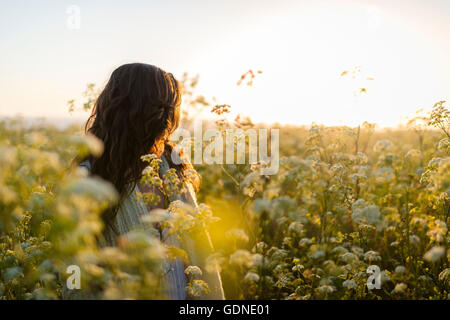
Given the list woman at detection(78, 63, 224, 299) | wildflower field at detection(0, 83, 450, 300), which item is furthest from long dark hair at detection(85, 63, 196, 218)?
wildflower field at detection(0, 83, 450, 300)

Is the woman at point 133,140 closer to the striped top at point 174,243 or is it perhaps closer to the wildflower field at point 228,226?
the striped top at point 174,243

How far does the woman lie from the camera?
2256 millimetres

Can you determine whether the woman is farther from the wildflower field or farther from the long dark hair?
the wildflower field

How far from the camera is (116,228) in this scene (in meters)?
2.25

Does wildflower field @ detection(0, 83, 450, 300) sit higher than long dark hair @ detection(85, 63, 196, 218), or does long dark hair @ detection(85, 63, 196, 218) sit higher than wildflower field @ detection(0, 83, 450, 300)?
long dark hair @ detection(85, 63, 196, 218)

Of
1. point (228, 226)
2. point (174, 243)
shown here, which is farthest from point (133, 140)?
point (228, 226)

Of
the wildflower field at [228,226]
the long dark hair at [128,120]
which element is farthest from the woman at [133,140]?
the wildflower field at [228,226]

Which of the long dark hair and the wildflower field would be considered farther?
the long dark hair

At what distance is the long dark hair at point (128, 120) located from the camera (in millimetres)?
2260

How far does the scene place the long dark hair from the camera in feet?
7.41

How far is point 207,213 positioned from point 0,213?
1117 millimetres

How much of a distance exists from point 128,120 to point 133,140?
15 centimetres
